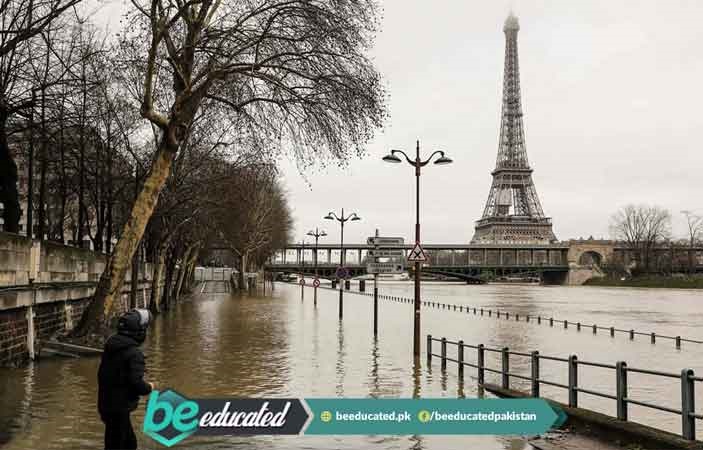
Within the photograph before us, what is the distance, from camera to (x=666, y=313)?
51469 mm

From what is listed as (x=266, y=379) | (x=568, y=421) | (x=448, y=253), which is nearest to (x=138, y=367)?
(x=568, y=421)

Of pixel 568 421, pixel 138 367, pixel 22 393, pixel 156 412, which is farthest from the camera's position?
pixel 22 393

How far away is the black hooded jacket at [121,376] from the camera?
6555 millimetres

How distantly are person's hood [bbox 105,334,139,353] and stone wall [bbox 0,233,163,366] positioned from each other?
10.2m

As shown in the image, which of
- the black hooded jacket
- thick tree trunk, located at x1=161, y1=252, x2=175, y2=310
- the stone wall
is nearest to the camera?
the black hooded jacket

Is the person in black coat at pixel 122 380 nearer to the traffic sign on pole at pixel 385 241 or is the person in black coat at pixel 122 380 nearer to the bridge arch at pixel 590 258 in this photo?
the traffic sign on pole at pixel 385 241

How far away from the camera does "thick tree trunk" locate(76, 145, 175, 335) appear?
2105 centimetres

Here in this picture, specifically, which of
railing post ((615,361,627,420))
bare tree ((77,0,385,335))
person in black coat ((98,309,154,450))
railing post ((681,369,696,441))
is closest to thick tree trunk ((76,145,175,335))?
bare tree ((77,0,385,335))

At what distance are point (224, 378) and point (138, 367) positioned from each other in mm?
10409

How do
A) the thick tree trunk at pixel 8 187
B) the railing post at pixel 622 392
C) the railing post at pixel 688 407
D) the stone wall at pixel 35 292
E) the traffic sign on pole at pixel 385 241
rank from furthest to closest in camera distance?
the traffic sign on pole at pixel 385 241 → the thick tree trunk at pixel 8 187 → the stone wall at pixel 35 292 → the railing post at pixel 622 392 → the railing post at pixel 688 407

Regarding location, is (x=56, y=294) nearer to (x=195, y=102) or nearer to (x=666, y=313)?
(x=195, y=102)

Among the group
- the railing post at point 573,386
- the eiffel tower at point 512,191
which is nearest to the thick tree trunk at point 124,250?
the railing post at point 573,386

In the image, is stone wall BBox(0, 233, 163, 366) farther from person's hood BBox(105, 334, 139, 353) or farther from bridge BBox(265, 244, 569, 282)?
bridge BBox(265, 244, 569, 282)

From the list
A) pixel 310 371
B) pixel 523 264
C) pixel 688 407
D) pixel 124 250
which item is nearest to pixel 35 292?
pixel 124 250
